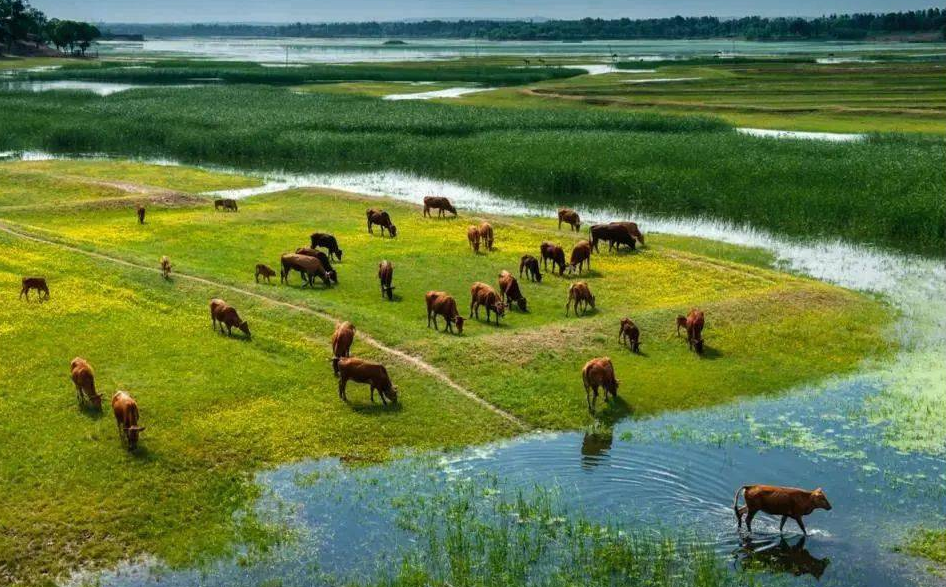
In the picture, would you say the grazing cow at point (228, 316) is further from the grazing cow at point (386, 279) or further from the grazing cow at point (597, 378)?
the grazing cow at point (597, 378)

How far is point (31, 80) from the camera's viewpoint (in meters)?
123

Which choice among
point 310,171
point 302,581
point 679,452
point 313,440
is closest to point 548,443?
point 679,452

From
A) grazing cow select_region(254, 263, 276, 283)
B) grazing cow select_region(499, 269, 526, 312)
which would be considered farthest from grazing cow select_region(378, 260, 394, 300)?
grazing cow select_region(254, 263, 276, 283)

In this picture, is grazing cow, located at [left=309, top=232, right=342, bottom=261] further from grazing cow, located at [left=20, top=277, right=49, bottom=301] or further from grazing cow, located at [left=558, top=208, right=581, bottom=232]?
grazing cow, located at [left=558, top=208, right=581, bottom=232]

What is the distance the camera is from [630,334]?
25703 mm

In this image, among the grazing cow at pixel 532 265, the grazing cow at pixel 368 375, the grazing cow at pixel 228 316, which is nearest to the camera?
the grazing cow at pixel 368 375

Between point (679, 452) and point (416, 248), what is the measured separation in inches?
746

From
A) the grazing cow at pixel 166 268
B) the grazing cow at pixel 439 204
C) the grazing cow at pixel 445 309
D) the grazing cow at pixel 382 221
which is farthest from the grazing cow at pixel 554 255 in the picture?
the grazing cow at pixel 166 268

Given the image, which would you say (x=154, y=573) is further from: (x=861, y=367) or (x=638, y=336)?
(x=861, y=367)

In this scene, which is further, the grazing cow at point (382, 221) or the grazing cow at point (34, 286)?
the grazing cow at point (382, 221)

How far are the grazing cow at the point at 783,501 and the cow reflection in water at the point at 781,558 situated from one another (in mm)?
431

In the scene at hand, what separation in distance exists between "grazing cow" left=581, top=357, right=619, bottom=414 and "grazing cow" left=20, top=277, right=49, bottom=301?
16032 millimetres

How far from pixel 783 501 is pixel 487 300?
12.5 meters

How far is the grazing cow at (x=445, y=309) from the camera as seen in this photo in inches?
1042
